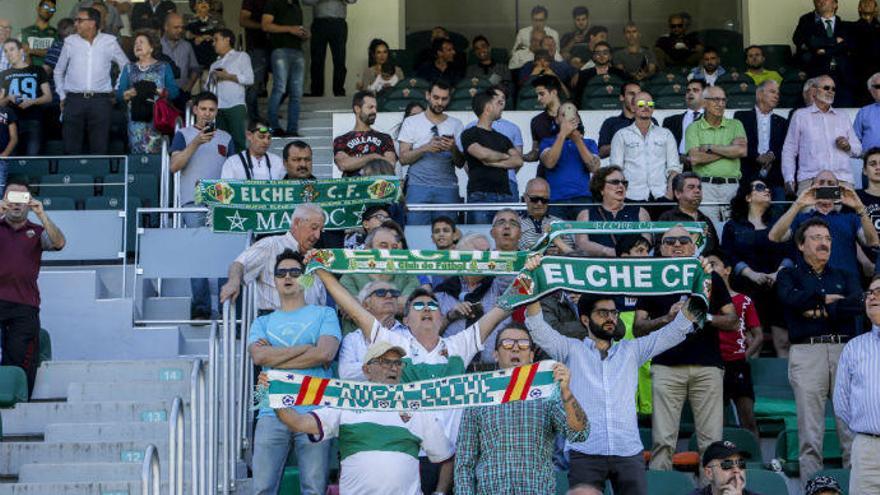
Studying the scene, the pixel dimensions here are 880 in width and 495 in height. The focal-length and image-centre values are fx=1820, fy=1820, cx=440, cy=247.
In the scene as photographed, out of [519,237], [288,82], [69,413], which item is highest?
[288,82]

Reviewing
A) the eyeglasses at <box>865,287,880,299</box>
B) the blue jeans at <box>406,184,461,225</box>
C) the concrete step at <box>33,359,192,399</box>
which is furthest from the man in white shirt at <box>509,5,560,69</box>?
the eyeglasses at <box>865,287,880,299</box>

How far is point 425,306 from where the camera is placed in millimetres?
11672

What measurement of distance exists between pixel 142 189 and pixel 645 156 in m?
4.72

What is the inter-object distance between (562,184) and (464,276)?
9.37ft

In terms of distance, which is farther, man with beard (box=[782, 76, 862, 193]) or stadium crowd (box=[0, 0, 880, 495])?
man with beard (box=[782, 76, 862, 193])

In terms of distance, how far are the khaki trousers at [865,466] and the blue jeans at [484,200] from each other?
504cm

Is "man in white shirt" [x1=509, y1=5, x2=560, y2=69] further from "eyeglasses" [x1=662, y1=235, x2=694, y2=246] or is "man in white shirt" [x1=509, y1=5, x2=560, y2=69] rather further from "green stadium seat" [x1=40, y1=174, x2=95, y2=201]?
"eyeglasses" [x1=662, y1=235, x2=694, y2=246]

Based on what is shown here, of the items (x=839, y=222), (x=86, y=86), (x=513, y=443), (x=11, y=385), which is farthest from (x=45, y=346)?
(x=839, y=222)

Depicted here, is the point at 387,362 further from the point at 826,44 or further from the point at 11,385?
the point at 826,44

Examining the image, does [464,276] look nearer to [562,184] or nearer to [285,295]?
[285,295]

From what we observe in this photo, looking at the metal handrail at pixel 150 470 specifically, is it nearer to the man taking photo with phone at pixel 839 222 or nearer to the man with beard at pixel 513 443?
the man with beard at pixel 513 443

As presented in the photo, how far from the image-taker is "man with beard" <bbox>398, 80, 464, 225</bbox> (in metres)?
16.0

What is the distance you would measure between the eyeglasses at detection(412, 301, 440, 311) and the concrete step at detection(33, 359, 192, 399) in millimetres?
2788

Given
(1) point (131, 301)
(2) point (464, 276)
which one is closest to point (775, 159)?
(2) point (464, 276)
